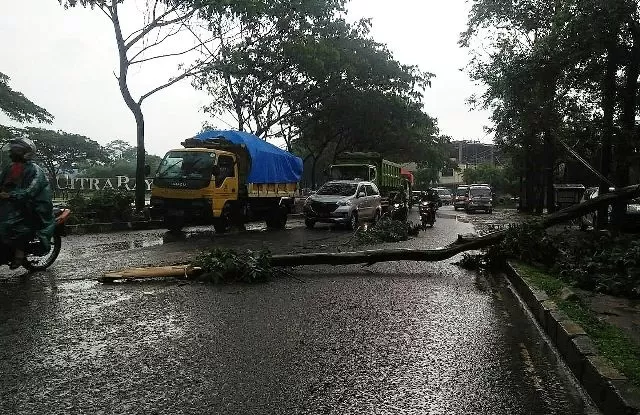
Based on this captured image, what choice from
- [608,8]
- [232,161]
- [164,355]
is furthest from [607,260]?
[232,161]

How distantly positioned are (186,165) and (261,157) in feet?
9.96

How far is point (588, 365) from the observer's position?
4.05 m

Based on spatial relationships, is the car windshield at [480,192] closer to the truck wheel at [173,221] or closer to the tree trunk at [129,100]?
the tree trunk at [129,100]

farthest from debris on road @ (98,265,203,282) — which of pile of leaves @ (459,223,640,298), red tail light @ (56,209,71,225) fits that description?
pile of leaves @ (459,223,640,298)

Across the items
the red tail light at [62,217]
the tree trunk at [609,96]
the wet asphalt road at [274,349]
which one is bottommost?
the wet asphalt road at [274,349]

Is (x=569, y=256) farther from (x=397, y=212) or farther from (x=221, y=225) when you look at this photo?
(x=397, y=212)

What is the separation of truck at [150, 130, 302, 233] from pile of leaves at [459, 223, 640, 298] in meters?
7.89

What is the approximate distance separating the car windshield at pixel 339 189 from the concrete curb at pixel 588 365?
12.9 metres

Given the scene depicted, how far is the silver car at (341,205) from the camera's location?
708 inches

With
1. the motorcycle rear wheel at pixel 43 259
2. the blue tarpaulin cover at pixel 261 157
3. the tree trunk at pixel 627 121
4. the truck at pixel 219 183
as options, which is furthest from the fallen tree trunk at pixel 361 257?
the blue tarpaulin cover at pixel 261 157

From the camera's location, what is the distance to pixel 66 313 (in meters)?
5.98

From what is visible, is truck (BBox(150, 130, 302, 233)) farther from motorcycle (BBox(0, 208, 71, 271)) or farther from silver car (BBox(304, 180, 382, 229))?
motorcycle (BBox(0, 208, 71, 271))

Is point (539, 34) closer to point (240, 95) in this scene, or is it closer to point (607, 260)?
point (607, 260)

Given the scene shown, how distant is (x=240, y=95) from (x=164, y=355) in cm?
2603
